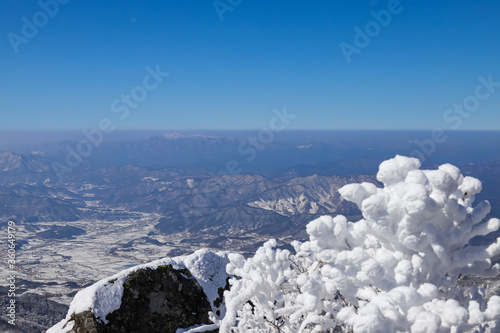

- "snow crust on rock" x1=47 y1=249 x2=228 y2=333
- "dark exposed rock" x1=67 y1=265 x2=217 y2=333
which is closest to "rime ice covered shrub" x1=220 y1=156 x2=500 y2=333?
"dark exposed rock" x1=67 y1=265 x2=217 y2=333

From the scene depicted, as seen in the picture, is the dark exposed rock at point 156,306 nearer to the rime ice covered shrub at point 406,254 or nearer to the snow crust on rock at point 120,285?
the snow crust on rock at point 120,285

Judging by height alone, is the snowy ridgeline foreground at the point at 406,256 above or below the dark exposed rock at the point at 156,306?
above

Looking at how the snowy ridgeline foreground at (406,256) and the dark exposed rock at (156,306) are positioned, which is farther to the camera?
the dark exposed rock at (156,306)

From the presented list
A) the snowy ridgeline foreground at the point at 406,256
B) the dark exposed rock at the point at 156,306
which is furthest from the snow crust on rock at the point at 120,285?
the snowy ridgeline foreground at the point at 406,256

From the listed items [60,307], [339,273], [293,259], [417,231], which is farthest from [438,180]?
[60,307]

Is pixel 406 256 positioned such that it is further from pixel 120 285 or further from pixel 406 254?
pixel 120 285

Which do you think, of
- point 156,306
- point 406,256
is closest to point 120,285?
point 156,306

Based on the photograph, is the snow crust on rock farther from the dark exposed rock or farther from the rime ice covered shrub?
the rime ice covered shrub

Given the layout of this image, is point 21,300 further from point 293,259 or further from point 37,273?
point 293,259
